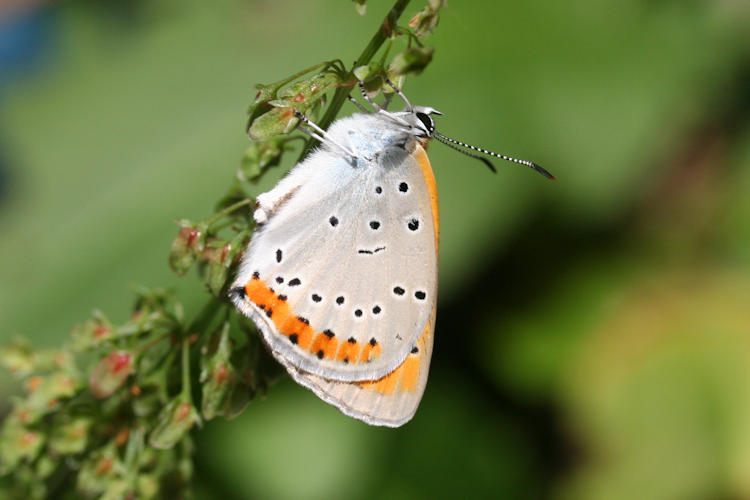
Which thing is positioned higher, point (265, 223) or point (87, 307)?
point (265, 223)

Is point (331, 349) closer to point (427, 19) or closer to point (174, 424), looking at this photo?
point (174, 424)

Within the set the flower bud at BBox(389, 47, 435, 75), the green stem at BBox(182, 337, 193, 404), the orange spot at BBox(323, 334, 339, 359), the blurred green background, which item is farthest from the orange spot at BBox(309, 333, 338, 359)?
the blurred green background

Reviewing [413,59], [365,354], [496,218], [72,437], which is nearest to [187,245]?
[365,354]

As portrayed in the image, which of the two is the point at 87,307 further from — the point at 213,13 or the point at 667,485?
the point at 667,485

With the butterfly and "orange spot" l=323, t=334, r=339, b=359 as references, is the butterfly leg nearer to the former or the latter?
the butterfly

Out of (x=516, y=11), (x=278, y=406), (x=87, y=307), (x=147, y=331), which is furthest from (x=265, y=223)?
(x=516, y=11)

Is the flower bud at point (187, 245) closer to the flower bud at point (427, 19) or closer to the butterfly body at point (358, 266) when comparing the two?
the butterfly body at point (358, 266)

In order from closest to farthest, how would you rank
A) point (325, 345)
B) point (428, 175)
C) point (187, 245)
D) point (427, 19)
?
point (427, 19) → point (187, 245) → point (325, 345) → point (428, 175)
